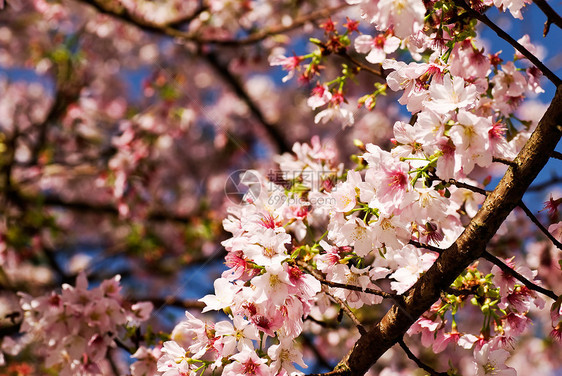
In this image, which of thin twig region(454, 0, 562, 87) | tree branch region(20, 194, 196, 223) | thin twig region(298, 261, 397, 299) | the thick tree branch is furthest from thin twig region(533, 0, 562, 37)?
tree branch region(20, 194, 196, 223)

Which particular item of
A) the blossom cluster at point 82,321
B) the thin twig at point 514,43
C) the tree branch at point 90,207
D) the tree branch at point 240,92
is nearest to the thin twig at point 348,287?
the thin twig at point 514,43

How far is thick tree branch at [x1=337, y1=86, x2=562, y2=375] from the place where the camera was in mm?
1386

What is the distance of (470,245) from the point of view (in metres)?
1.44

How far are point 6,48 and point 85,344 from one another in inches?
264

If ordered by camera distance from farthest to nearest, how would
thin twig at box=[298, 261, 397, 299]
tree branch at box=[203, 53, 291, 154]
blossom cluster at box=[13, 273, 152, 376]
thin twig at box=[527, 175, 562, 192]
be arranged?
tree branch at box=[203, 53, 291, 154], thin twig at box=[527, 175, 562, 192], blossom cluster at box=[13, 273, 152, 376], thin twig at box=[298, 261, 397, 299]

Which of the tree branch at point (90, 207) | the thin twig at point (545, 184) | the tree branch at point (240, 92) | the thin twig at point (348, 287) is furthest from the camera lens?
the tree branch at point (240, 92)

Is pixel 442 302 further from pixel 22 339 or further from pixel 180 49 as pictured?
pixel 180 49

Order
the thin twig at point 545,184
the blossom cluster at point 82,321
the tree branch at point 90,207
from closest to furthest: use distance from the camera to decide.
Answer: the blossom cluster at point 82,321
the thin twig at point 545,184
the tree branch at point 90,207

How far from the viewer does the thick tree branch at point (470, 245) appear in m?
1.39

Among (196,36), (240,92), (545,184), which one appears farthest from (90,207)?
(545,184)

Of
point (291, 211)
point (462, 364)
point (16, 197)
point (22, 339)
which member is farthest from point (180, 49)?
point (291, 211)

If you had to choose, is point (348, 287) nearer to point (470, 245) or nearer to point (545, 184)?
point (470, 245)

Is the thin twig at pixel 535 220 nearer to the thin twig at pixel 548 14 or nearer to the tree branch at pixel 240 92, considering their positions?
the thin twig at pixel 548 14

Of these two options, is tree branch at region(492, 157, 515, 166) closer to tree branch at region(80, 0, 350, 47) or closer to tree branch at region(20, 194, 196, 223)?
tree branch at region(80, 0, 350, 47)
